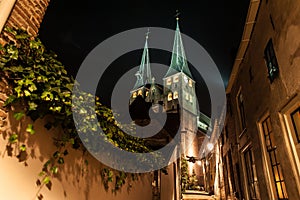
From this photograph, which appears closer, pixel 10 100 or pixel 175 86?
pixel 10 100

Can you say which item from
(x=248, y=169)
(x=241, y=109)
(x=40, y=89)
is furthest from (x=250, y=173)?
(x=40, y=89)

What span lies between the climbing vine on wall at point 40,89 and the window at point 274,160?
15.7ft

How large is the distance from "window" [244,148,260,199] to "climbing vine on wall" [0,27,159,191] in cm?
636

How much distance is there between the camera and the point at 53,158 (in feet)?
8.05

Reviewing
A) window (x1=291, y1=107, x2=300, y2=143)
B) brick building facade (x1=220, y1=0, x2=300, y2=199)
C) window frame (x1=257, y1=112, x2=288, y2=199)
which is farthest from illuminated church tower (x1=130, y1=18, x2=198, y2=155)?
window (x1=291, y1=107, x2=300, y2=143)

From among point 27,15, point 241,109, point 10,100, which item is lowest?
point 10,100

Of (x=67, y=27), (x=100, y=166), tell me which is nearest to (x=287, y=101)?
(x=100, y=166)

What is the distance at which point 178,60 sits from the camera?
63531mm

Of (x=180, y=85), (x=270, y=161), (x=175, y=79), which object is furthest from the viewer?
(x=175, y=79)

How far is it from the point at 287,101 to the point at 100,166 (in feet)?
12.8

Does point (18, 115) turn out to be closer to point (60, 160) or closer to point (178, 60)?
point (60, 160)

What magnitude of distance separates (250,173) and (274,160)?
2.33 metres

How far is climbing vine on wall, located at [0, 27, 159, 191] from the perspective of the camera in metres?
2.03

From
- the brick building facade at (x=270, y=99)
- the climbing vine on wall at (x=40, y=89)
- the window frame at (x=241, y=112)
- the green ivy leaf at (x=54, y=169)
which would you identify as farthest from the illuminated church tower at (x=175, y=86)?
the green ivy leaf at (x=54, y=169)
